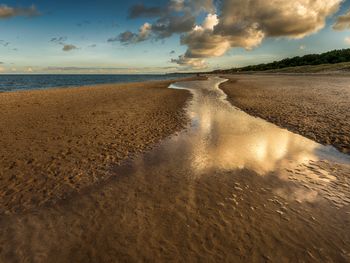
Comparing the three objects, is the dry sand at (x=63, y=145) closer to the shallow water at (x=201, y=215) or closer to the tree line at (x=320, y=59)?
the shallow water at (x=201, y=215)

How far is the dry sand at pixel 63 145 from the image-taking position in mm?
6453

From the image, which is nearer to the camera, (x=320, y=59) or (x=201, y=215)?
(x=201, y=215)

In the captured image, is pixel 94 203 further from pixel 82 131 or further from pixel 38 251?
pixel 82 131

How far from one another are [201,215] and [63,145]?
7.47 metres

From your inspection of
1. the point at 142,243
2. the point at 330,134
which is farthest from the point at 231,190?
the point at 330,134

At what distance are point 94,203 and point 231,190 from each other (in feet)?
12.4

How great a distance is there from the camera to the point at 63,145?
9883 mm

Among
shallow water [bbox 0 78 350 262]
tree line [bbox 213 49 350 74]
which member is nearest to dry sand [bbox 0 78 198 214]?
shallow water [bbox 0 78 350 262]

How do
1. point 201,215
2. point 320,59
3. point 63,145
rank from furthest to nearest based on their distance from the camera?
point 320,59
point 63,145
point 201,215

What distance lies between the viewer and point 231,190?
20.8 feet

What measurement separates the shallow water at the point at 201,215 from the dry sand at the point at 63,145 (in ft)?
2.61

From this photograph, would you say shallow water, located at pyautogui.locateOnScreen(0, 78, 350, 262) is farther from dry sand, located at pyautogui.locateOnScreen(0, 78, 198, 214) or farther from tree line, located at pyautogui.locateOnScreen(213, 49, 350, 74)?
tree line, located at pyautogui.locateOnScreen(213, 49, 350, 74)

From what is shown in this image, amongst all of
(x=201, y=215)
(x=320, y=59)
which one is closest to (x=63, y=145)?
(x=201, y=215)

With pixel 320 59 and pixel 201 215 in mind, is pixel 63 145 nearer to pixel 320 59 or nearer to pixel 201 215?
pixel 201 215
